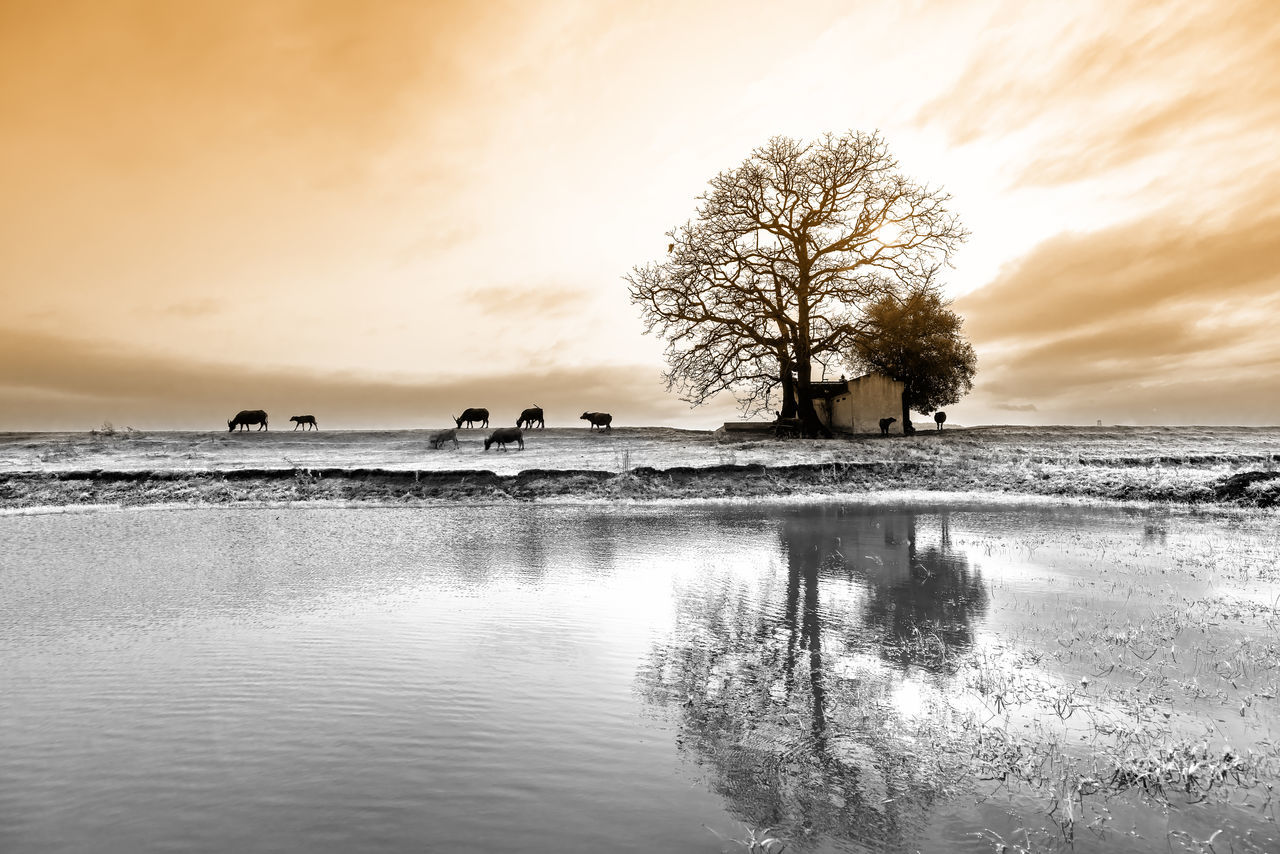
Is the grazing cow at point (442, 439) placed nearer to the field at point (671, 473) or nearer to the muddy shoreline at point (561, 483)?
the field at point (671, 473)

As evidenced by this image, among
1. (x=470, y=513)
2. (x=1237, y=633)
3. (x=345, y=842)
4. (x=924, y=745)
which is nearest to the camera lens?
(x=345, y=842)

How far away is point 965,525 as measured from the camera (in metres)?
13.7

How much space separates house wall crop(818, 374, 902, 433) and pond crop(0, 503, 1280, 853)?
28810 mm

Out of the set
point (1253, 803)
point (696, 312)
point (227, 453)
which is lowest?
point (1253, 803)

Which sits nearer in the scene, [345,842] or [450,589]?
[345,842]

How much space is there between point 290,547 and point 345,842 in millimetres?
9914

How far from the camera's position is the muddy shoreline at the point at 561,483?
2011 cm

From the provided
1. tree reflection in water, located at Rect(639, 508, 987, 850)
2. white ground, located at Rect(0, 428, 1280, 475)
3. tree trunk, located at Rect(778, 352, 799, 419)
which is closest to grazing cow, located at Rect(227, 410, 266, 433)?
white ground, located at Rect(0, 428, 1280, 475)

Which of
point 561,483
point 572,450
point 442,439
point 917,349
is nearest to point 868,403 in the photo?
point 917,349

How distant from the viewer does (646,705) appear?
183 inches

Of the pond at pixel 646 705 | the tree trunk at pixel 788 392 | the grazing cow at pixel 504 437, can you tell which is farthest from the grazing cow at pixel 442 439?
the pond at pixel 646 705

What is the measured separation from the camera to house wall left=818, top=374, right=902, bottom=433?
38344mm

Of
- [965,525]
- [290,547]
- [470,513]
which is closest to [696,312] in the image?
[470,513]

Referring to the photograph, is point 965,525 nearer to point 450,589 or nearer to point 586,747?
point 450,589
